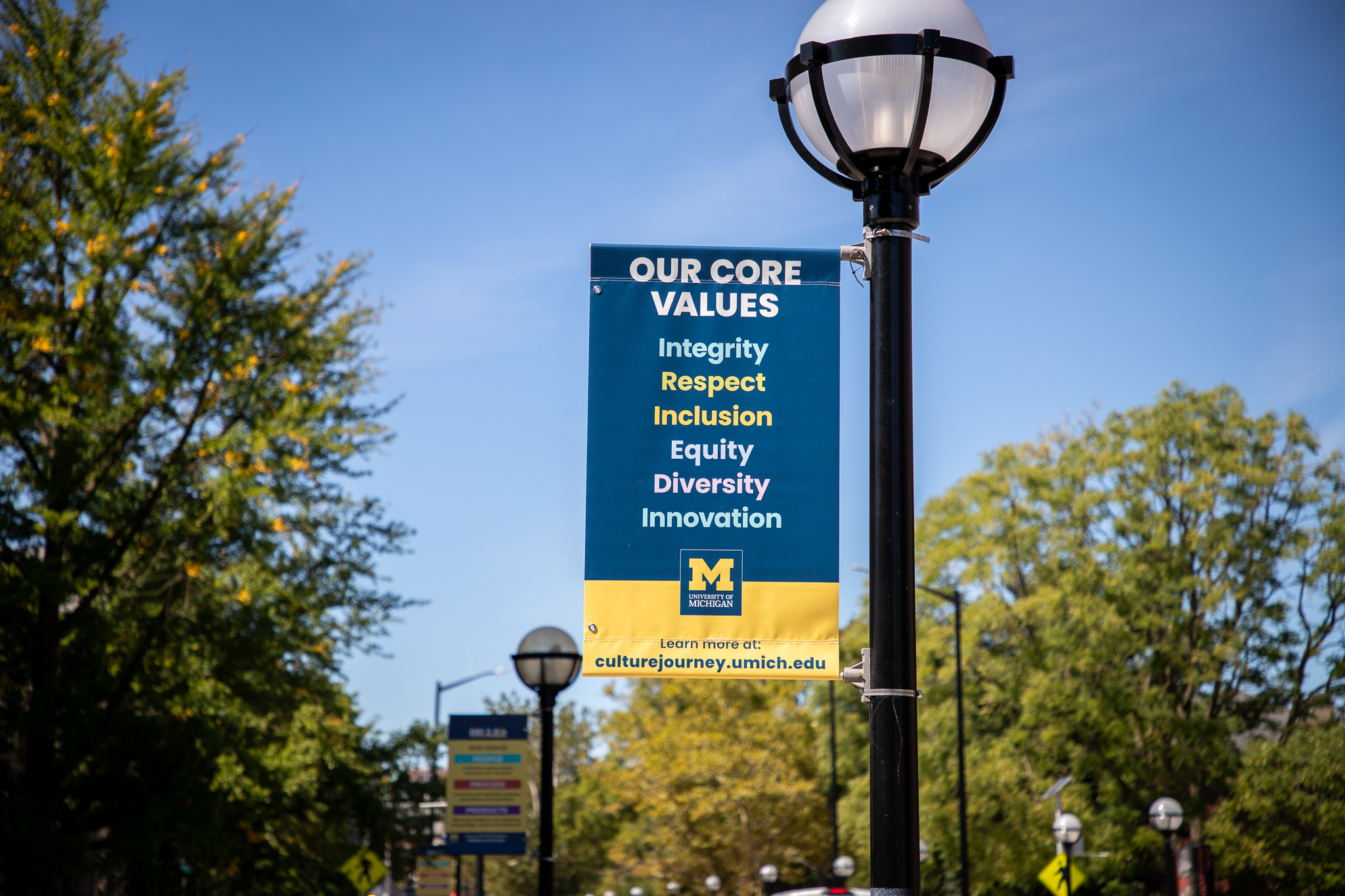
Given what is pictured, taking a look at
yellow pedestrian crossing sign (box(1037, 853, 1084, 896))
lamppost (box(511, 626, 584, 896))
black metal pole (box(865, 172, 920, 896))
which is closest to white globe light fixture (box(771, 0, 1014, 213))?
black metal pole (box(865, 172, 920, 896))

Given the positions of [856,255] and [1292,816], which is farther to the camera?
[1292,816]

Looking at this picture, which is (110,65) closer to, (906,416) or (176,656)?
(176,656)

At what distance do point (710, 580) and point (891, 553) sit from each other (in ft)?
3.44

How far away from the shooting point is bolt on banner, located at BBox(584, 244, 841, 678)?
5.10 metres

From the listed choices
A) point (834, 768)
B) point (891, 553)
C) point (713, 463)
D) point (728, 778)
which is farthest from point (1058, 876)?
point (728, 778)

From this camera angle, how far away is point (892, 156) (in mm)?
4543

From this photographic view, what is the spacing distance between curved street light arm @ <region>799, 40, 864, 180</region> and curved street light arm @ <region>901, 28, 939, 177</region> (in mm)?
239

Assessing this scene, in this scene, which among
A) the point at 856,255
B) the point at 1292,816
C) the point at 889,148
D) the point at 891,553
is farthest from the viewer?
the point at 1292,816

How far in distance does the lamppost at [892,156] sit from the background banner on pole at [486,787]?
1223cm

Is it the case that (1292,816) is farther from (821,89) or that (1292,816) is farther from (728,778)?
(821,89)

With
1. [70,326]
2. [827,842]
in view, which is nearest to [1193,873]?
[70,326]

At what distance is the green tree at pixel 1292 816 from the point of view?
31250 millimetres

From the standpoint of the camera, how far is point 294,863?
976 inches

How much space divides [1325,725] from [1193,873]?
1667 centimetres
